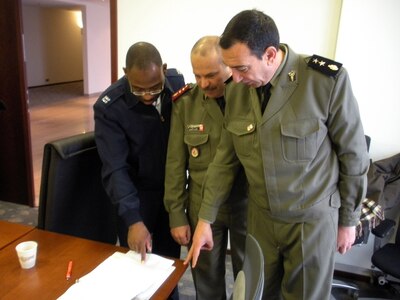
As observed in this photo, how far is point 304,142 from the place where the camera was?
1.17 meters

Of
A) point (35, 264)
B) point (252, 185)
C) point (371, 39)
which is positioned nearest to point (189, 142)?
point (252, 185)

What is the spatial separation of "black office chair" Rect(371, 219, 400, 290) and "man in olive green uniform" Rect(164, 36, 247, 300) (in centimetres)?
83

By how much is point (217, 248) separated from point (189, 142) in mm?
500

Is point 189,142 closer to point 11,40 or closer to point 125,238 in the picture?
point 125,238

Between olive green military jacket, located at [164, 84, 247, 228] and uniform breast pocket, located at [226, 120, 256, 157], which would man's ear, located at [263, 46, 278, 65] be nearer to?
uniform breast pocket, located at [226, 120, 256, 157]

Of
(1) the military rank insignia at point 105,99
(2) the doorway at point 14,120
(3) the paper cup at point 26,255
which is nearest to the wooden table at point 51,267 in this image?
(3) the paper cup at point 26,255

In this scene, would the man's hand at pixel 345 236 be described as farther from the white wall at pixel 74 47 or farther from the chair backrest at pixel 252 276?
the white wall at pixel 74 47

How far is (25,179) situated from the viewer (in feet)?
10.5

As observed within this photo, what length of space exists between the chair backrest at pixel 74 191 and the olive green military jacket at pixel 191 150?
0.36 m

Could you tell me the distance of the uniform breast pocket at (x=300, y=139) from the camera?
45.3 inches

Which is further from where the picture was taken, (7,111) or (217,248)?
(7,111)

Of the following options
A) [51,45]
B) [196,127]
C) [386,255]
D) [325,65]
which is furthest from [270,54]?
[51,45]

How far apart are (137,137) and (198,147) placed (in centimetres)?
26

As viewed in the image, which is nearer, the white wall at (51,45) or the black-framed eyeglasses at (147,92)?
the black-framed eyeglasses at (147,92)
